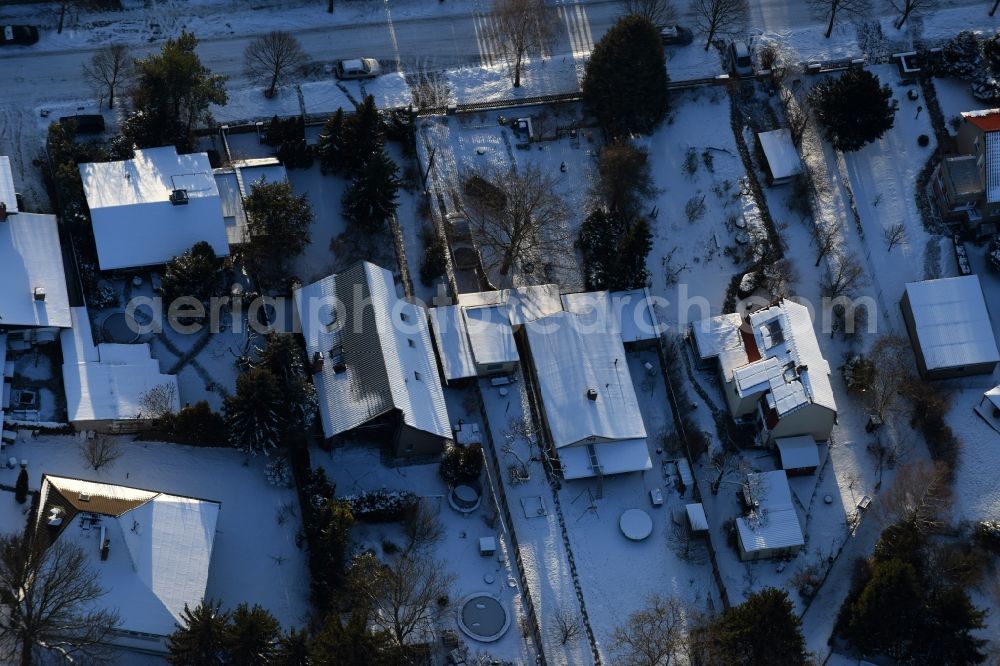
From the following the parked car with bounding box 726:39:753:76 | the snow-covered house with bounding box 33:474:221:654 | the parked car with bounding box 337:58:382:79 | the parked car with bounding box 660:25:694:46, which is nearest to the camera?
the snow-covered house with bounding box 33:474:221:654

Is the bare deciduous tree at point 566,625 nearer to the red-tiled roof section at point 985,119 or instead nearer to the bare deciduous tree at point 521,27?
the bare deciduous tree at point 521,27

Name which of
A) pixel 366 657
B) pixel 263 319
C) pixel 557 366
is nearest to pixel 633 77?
pixel 557 366

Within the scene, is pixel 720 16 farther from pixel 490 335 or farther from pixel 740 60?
pixel 490 335

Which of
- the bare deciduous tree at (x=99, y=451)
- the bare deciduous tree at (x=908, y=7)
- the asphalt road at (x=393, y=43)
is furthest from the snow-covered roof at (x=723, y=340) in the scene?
the bare deciduous tree at (x=99, y=451)

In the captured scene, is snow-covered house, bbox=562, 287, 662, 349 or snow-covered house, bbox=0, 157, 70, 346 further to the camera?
snow-covered house, bbox=562, 287, 662, 349

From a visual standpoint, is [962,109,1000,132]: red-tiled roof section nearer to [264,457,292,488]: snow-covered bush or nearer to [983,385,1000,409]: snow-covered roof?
[983,385,1000,409]: snow-covered roof

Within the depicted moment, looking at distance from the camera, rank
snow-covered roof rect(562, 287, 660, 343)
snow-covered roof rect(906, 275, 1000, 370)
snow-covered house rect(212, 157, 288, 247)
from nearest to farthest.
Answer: snow-covered roof rect(562, 287, 660, 343) → snow-covered roof rect(906, 275, 1000, 370) → snow-covered house rect(212, 157, 288, 247)

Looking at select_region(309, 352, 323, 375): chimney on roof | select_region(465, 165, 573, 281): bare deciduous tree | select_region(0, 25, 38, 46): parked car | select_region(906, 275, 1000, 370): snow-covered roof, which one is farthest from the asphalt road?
select_region(906, 275, 1000, 370): snow-covered roof
